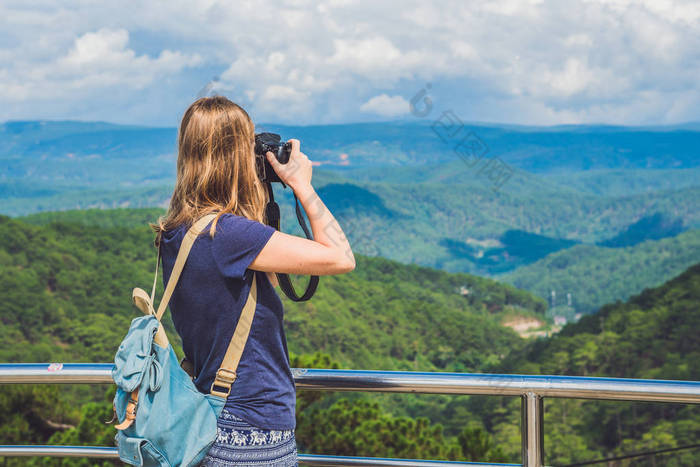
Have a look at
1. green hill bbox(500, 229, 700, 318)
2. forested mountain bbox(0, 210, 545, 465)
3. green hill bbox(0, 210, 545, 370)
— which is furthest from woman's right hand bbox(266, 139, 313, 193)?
green hill bbox(500, 229, 700, 318)

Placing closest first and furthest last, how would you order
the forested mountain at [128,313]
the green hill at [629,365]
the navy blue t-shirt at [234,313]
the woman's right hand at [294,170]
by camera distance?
the navy blue t-shirt at [234,313] < the woman's right hand at [294,170] < the green hill at [629,365] < the forested mountain at [128,313]

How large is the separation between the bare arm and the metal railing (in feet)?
1.67

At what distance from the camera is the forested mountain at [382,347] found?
1752 cm

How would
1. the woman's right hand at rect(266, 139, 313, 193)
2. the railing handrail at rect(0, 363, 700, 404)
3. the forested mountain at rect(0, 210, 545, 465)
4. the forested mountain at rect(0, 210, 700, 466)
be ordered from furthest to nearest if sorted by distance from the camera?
the forested mountain at rect(0, 210, 545, 465)
the forested mountain at rect(0, 210, 700, 466)
the railing handrail at rect(0, 363, 700, 404)
the woman's right hand at rect(266, 139, 313, 193)

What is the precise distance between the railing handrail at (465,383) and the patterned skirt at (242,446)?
393 millimetres

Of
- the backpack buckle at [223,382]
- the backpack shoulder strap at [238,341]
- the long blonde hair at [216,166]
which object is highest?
the long blonde hair at [216,166]

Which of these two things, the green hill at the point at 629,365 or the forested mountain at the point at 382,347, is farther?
the green hill at the point at 629,365

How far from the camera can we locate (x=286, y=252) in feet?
4.58

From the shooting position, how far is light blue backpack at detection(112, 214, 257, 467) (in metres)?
1.42

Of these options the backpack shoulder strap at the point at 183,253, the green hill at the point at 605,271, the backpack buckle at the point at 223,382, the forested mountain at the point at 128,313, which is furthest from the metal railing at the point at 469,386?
the green hill at the point at 605,271

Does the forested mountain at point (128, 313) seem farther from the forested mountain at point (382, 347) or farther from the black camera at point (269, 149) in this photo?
the black camera at point (269, 149)

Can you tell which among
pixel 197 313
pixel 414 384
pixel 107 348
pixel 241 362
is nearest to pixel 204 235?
pixel 197 313

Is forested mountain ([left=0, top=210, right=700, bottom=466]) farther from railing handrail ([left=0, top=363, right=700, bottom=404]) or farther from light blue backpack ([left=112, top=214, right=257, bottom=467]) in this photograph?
light blue backpack ([left=112, top=214, right=257, bottom=467])

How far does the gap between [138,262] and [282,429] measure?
70748 mm
